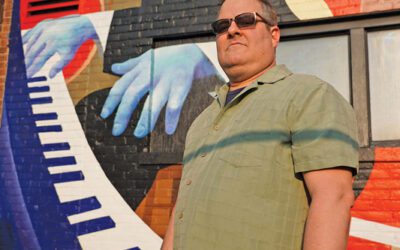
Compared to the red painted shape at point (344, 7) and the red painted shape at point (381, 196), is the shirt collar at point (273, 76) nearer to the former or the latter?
the red painted shape at point (381, 196)

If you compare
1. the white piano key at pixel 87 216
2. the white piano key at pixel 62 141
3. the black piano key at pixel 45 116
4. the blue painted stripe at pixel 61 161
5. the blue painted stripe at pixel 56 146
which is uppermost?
the black piano key at pixel 45 116

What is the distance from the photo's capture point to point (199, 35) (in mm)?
4758

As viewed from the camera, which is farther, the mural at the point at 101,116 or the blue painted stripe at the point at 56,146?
the blue painted stripe at the point at 56,146

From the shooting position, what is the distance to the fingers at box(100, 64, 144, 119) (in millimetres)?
4852

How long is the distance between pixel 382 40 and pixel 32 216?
162 inches

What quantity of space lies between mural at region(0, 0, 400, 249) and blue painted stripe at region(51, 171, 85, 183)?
0.4 inches

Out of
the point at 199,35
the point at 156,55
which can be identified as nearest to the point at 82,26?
the point at 156,55

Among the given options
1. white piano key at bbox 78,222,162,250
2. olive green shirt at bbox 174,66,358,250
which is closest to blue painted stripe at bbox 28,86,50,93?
white piano key at bbox 78,222,162,250

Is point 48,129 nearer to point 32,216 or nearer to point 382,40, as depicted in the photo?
point 32,216

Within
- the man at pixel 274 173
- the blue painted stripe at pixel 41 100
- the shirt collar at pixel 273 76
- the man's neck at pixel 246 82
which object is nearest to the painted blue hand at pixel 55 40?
the blue painted stripe at pixel 41 100

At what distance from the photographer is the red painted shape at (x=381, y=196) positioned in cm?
375

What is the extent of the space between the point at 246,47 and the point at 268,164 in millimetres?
573

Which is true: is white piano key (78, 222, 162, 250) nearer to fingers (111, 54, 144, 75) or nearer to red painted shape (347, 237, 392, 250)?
fingers (111, 54, 144, 75)

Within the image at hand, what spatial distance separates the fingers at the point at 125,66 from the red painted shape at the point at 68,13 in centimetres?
44
